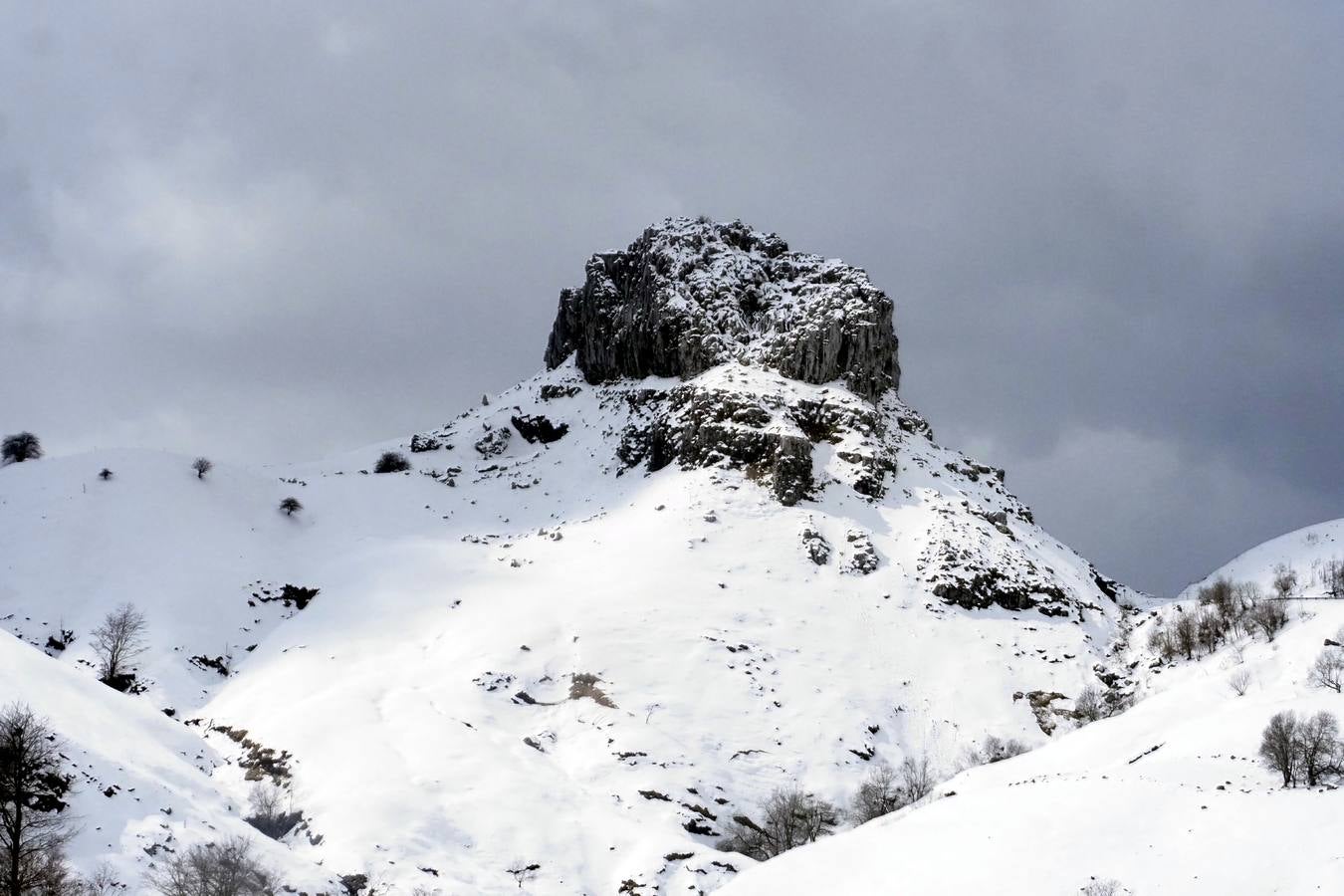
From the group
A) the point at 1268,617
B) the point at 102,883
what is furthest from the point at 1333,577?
the point at 102,883

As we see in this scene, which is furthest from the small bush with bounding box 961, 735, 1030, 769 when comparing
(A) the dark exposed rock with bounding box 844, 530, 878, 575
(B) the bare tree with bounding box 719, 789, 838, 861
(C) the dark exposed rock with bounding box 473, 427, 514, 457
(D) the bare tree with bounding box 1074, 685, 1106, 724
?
(C) the dark exposed rock with bounding box 473, 427, 514, 457

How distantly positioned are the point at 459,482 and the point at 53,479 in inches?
1562

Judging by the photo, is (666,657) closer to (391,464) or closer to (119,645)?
(119,645)

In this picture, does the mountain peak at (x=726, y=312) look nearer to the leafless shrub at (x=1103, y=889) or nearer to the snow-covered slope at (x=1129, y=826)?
the snow-covered slope at (x=1129, y=826)

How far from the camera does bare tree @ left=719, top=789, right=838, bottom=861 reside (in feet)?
148

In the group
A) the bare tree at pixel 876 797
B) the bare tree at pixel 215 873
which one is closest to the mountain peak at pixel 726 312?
the bare tree at pixel 876 797

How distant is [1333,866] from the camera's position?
81.1 feet

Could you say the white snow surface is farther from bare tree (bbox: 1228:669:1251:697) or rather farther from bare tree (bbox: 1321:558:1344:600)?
bare tree (bbox: 1321:558:1344:600)

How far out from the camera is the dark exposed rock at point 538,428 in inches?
4358

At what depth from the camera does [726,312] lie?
104812mm

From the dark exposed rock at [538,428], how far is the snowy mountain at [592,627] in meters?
4.29

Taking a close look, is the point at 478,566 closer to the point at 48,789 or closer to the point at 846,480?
the point at 846,480

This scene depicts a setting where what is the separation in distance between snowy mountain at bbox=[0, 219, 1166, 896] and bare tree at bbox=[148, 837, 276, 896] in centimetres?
91

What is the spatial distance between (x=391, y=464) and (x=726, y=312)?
4687 cm
